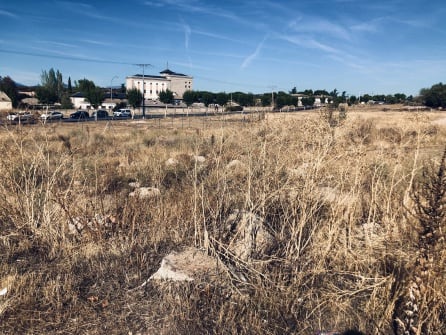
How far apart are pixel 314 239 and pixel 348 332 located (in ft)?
3.34

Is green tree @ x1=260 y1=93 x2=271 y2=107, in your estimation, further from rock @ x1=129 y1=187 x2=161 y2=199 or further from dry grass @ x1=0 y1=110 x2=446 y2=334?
rock @ x1=129 y1=187 x2=161 y2=199

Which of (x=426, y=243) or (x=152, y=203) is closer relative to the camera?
(x=426, y=243)

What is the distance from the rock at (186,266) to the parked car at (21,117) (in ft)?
9.89

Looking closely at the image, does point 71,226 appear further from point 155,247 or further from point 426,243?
point 426,243

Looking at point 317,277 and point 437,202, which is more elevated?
point 437,202

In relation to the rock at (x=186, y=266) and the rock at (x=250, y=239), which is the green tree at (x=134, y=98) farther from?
the rock at (x=186, y=266)

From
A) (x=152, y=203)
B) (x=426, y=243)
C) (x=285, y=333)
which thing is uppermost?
(x=426, y=243)

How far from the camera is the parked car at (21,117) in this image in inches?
180

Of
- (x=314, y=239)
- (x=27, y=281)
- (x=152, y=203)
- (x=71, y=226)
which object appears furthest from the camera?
(x=152, y=203)

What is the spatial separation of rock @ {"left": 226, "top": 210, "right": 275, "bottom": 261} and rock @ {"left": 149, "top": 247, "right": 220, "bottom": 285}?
291 millimetres

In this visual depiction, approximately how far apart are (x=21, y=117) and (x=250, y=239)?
148 inches

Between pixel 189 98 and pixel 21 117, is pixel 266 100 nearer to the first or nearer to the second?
pixel 21 117

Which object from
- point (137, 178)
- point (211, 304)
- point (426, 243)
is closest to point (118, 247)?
point (211, 304)

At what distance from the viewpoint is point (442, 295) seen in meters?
2.41
